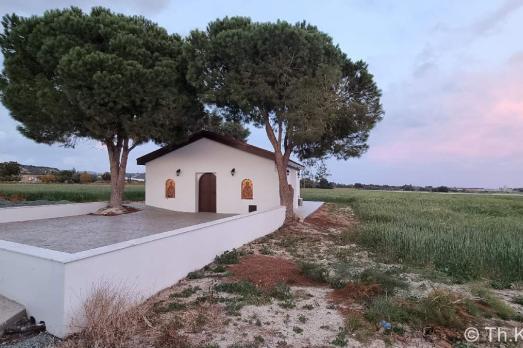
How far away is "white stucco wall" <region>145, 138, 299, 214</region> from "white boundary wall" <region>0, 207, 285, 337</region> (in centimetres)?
857

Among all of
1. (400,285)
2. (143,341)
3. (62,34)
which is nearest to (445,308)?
(400,285)

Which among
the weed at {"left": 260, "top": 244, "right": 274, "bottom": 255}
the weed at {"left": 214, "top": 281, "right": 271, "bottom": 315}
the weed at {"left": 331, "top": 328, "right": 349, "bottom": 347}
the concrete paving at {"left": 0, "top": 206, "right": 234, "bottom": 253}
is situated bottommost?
the weed at {"left": 331, "top": 328, "right": 349, "bottom": 347}

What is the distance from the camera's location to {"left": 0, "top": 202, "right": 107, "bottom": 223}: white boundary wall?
1099 cm

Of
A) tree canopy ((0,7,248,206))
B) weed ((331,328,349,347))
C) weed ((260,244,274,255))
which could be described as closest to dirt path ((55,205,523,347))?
weed ((331,328,349,347))

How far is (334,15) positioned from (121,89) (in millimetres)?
8009

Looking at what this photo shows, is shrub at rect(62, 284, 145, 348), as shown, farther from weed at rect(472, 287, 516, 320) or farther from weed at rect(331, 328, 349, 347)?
weed at rect(472, 287, 516, 320)

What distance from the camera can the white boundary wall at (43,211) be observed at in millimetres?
10987

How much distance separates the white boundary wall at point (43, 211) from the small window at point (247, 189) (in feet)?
22.0

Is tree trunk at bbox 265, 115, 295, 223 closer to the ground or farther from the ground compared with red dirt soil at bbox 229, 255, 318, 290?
farther from the ground

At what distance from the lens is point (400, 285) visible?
217 inches

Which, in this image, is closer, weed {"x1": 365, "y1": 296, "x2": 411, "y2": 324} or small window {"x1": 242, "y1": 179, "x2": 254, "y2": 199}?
weed {"x1": 365, "y1": 296, "x2": 411, "y2": 324}

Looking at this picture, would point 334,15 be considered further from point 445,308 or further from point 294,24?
point 445,308

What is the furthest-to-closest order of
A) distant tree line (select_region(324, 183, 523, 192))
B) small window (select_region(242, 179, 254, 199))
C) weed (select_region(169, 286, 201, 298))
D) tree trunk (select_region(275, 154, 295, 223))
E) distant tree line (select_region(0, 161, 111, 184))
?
distant tree line (select_region(324, 183, 523, 192)) → distant tree line (select_region(0, 161, 111, 184)) → small window (select_region(242, 179, 254, 199)) → tree trunk (select_region(275, 154, 295, 223)) → weed (select_region(169, 286, 201, 298))

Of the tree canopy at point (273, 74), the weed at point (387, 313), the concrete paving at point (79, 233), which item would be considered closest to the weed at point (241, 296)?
the weed at point (387, 313)
